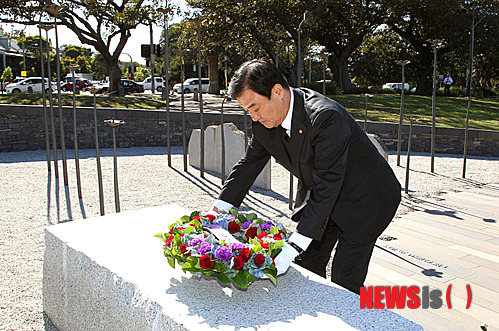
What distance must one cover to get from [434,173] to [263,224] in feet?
22.3

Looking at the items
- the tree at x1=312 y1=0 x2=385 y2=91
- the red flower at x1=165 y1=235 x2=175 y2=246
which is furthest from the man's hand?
the tree at x1=312 y1=0 x2=385 y2=91

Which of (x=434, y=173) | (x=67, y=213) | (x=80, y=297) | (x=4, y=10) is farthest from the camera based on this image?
(x=4, y=10)

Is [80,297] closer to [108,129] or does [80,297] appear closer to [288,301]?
[288,301]

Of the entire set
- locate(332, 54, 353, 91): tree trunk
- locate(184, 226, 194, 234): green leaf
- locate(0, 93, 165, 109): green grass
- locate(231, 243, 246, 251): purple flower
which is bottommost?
locate(231, 243, 246, 251): purple flower

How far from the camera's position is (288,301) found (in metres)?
1.92

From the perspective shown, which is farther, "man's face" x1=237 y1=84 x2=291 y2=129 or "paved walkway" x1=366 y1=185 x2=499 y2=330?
"paved walkway" x1=366 y1=185 x2=499 y2=330

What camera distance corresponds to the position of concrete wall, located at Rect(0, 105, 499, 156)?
10.1 meters

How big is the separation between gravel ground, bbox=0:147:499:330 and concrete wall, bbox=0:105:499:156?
0.51m

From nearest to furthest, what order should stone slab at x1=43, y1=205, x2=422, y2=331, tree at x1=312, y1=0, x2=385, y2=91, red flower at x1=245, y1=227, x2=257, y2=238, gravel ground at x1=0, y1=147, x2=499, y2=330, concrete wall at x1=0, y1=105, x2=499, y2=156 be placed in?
1. stone slab at x1=43, y1=205, x2=422, y2=331
2. red flower at x1=245, y1=227, x2=257, y2=238
3. gravel ground at x1=0, y1=147, x2=499, y2=330
4. concrete wall at x1=0, y1=105, x2=499, y2=156
5. tree at x1=312, y1=0, x2=385, y2=91

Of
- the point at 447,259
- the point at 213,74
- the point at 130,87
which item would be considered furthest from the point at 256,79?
the point at 130,87

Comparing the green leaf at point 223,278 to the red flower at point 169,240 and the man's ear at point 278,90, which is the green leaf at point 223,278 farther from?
the man's ear at point 278,90

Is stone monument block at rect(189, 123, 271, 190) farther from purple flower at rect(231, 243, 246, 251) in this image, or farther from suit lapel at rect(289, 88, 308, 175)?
purple flower at rect(231, 243, 246, 251)

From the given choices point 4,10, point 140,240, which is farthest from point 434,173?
point 4,10

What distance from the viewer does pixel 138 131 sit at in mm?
11125
